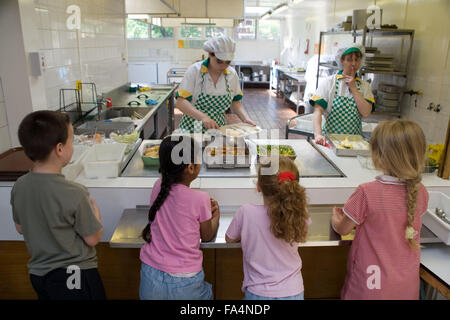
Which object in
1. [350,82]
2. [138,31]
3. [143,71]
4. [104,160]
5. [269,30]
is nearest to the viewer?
[104,160]

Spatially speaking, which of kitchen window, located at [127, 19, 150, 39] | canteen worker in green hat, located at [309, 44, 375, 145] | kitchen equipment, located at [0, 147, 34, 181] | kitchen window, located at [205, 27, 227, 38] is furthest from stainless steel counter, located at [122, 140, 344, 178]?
kitchen window, located at [205, 27, 227, 38]

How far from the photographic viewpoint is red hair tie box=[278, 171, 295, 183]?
1221mm

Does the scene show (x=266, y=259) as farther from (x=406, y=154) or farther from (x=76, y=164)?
(x=76, y=164)

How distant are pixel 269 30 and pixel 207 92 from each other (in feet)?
34.7

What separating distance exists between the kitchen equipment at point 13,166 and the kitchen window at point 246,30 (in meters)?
11.0

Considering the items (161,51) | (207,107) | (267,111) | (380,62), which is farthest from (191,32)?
(207,107)

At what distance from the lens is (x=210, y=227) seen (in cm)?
139

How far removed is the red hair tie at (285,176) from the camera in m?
1.22

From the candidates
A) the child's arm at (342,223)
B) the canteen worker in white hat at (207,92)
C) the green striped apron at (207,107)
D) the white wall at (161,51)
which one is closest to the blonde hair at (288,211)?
the child's arm at (342,223)

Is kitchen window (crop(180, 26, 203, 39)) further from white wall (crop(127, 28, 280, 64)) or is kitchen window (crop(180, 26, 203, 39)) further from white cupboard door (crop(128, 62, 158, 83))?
white cupboard door (crop(128, 62, 158, 83))

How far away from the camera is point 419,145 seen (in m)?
1.30

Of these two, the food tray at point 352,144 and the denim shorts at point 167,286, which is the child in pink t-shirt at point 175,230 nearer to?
the denim shorts at point 167,286

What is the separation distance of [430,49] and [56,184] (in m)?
3.52
